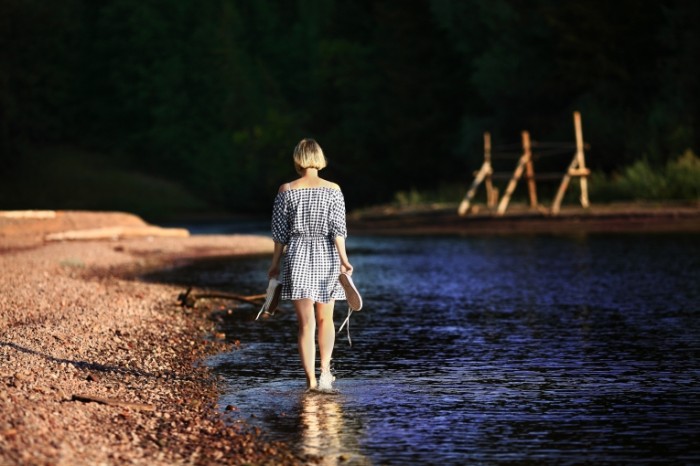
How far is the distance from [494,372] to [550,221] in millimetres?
30889

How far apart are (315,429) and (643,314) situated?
8455 millimetres

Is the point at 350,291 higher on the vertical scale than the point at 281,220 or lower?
lower

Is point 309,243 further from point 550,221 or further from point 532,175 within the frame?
point 532,175

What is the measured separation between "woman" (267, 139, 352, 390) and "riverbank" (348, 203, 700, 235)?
27413mm

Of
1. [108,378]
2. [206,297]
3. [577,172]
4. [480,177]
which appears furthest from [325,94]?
[108,378]

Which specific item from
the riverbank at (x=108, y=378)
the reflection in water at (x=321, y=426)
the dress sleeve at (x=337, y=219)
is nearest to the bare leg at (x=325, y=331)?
the reflection in water at (x=321, y=426)

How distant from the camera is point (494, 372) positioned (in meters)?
12.4

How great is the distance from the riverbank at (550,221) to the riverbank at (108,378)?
20.7m

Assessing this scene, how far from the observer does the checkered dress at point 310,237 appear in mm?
11328

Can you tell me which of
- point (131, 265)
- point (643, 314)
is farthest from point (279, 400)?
point (131, 265)

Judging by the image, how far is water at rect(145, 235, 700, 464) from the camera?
9.19 metres

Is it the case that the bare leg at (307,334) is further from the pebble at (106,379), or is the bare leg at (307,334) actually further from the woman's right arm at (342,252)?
the pebble at (106,379)

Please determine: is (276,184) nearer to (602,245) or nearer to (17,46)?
(17,46)

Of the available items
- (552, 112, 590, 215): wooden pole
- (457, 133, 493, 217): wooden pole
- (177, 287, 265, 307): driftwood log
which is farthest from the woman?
(457, 133, 493, 217): wooden pole
